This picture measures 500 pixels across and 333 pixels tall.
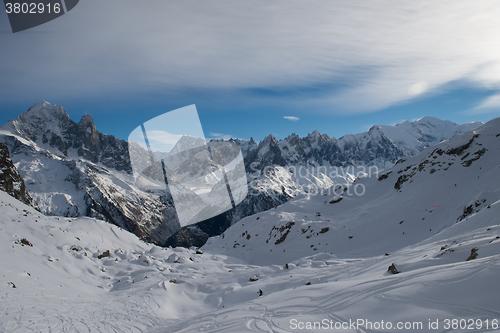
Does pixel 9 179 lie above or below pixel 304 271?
above

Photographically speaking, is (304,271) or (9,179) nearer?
(304,271)

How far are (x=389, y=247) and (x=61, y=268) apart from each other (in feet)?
93.2

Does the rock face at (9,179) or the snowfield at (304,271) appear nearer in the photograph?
the snowfield at (304,271)

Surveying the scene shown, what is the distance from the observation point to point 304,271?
18344 mm

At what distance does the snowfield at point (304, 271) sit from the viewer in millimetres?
6785

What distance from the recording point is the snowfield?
22.3 ft

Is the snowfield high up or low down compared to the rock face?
down

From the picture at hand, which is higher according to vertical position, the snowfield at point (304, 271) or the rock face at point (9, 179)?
the rock face at point (9, 179)

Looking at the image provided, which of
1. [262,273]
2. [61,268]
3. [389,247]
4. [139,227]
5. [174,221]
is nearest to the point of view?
[61,268]

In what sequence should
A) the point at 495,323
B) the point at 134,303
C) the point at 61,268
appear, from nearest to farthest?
the point at 495,323
the point at 134,303
the point at 61,268

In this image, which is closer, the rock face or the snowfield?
the snowfield

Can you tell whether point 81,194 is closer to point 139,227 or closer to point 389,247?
point 139,227

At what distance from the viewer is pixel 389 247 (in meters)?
26.4

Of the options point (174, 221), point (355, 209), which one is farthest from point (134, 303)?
point (174, 221)
